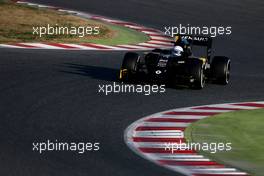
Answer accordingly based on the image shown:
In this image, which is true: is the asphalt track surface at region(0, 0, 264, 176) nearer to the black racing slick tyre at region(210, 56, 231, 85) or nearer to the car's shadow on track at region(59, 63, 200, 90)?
the car's shadow on track at region(59, 63, 200, 90)

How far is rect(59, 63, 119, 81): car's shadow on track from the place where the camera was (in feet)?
87.8

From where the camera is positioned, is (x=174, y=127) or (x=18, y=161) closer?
(x=18, y=161)

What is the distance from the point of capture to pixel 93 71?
27.6 m

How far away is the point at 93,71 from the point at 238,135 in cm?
793

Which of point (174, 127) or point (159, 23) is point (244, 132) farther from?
point (159, 23)

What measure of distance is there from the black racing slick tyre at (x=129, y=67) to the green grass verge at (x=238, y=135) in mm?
3541

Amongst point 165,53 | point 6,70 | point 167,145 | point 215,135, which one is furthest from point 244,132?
point 6,70

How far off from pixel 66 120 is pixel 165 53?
564 centimetres

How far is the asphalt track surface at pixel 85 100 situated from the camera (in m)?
17.5

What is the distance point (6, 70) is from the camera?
2639 cm

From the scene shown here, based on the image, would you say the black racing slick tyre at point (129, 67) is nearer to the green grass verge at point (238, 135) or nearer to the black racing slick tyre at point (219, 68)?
the black racing slick tyre at point (219, 68)

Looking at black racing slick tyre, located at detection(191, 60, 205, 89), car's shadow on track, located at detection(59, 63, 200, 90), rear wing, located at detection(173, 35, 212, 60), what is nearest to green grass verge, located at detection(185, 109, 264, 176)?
black racing slick tyre, located at detection(191, 60, 205, 89)

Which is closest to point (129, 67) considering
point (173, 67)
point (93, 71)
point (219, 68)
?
point (173, 67)

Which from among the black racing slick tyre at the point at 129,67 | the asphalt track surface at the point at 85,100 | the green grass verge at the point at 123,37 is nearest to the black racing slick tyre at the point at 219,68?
the asphalt track surface at the point at 85,100
